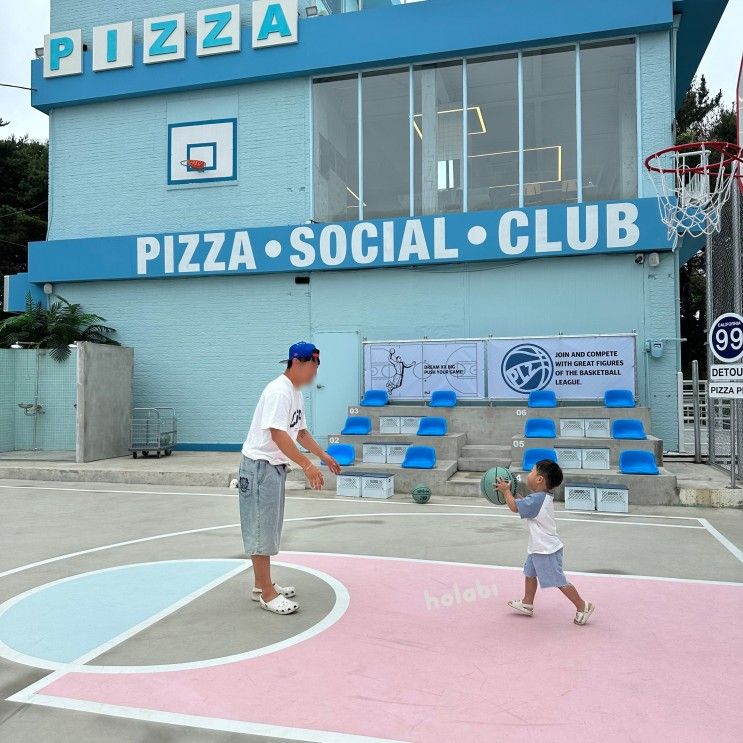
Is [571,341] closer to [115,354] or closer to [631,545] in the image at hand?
[631,545]

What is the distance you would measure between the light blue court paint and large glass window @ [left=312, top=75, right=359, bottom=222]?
12.1 meters

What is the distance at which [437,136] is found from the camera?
1661cm

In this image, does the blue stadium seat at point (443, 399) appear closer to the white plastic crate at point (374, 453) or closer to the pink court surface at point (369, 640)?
the white plastic crate at point (374, 453)

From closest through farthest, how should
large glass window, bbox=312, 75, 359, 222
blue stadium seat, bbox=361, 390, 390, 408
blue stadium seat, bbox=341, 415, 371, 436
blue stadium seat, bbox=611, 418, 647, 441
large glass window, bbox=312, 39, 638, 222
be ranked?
blue stadium seat, bbox=611, 418, 647, 441 < blue stadium seat, bbox=341, 415, 371, 436 < blue stadium seat, bbox=361, 390, 390, 408 < large glass window, bbox=312, 39, 638, 222 < large glass window, bbox=312, 75, 359, 222

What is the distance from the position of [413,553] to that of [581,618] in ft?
8.41

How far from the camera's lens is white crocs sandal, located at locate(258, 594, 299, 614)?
5117 millimetres

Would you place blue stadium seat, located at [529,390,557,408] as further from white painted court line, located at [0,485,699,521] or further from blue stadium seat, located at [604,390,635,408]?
white painted court line, located at [0,485,699,521]

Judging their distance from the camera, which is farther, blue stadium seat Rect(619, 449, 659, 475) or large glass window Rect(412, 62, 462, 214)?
large glass window Rect(412, 62, 462, 214)

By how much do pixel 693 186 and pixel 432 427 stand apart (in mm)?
6659

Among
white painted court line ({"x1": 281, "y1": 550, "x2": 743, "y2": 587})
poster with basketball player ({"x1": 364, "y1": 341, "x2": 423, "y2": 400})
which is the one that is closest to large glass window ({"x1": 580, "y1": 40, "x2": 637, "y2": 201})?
poster with basketball player ({"x1": 364, "y1": 341, "x2": 423, "y2": 400})

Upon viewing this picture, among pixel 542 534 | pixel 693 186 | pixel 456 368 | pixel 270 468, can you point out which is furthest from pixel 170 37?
pixel 542 534

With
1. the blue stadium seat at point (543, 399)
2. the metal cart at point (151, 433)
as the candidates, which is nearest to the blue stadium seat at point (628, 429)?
the blue stadium seat at point (543, 399)

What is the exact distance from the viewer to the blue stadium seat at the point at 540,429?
12523 mm

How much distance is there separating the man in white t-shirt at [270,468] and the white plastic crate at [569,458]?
7121mm
